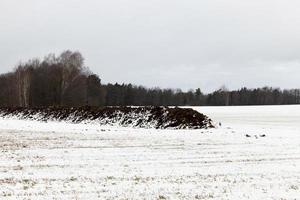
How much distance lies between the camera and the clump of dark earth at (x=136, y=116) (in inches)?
1524

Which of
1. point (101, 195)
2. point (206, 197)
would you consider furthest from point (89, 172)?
point (206, 197)

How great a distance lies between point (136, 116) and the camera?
142ft

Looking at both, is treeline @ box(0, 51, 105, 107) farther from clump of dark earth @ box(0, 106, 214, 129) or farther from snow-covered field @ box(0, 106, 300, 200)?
snow-covered field @ box(0, 106, 300, 200)

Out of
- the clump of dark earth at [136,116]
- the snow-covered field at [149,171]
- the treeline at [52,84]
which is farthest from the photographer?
the treeline at [52,84]

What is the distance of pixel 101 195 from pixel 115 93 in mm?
147779

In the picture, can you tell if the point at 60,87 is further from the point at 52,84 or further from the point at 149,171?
the point at 149,171

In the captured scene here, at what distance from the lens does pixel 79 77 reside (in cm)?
10012

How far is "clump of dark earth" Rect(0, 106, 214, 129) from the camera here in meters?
38.7

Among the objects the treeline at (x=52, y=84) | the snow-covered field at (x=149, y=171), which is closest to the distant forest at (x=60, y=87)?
the treeline at (x=52, y=84)

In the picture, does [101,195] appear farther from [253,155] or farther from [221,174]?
[253,155]

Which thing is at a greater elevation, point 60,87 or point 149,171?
point 60,87

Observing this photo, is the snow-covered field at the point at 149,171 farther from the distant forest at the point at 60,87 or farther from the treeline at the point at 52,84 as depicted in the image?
the treeline at the point at 52,84

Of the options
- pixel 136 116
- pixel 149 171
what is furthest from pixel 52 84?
pixel 149 171

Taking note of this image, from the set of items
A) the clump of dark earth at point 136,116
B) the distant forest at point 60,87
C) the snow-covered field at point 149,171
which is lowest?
the snow-covered field at point 149,171
